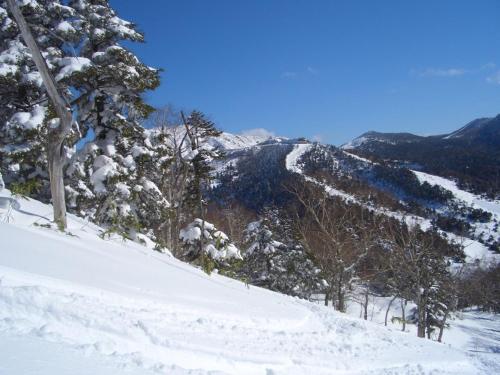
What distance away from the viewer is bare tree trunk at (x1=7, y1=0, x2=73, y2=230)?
6.51m

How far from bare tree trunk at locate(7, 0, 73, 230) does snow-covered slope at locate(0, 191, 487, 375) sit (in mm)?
515

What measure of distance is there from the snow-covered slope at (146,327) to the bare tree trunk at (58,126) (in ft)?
1.69

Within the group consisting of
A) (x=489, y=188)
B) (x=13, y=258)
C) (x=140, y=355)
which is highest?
(x=489, y=188)

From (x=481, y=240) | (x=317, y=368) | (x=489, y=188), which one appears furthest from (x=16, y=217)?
(x=489, y=188)

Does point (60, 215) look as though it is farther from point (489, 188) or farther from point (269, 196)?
point (489, 188)

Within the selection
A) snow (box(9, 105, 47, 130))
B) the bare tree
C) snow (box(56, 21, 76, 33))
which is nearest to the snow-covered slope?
snow (box(9, 105, 47, 130))

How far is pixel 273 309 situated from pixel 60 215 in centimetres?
473

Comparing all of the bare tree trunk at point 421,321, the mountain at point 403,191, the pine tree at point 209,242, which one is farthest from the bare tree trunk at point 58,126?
the mountain at point 403,191

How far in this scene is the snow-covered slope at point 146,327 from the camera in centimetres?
319

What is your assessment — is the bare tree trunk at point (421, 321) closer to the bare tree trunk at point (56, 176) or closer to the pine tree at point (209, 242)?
the pine tree at point (209, 242)

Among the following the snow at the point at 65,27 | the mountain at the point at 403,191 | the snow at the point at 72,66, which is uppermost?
the mountain at the point at 403,191

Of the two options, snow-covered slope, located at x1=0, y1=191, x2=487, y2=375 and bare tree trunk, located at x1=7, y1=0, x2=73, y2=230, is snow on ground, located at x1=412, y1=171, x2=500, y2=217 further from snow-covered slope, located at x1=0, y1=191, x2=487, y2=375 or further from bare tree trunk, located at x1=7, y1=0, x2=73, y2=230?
bare tree trunk, located at x1=7, y1=0, x2=73, y2=230

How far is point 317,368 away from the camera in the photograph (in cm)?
464

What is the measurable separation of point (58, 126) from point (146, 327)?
17.1 feet
